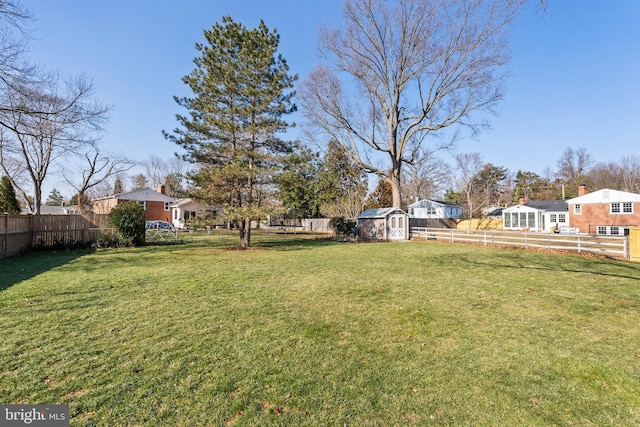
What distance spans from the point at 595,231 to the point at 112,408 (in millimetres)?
34440

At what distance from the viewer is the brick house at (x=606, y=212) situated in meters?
24.1

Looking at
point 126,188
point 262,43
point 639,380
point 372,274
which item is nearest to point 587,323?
point 639,380

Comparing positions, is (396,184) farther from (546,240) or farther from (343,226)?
(546,240)

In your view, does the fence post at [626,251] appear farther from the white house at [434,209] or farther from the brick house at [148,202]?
the brick house at [148,202]

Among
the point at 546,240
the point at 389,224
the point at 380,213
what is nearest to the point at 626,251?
the point at 546,240

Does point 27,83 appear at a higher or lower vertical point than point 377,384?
higher

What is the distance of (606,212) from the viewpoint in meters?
25.3

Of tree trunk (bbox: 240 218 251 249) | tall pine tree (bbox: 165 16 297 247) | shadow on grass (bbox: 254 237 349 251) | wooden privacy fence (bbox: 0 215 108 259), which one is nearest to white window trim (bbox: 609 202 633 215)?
shadow on grass (bbox: 254 237 349 251)

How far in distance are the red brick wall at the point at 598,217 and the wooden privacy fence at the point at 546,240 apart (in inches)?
539

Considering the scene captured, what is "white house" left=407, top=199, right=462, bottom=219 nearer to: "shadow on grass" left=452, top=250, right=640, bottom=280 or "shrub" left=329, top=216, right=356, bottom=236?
"shrub" left=329, top=216, right=356, bottom=236

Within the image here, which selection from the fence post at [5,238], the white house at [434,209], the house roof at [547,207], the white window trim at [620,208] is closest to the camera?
the fence post at [5,238]

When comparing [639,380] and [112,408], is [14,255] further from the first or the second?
[639,380]

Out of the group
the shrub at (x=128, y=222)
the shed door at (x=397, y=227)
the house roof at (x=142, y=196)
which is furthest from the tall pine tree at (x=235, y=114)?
the house roof at (x=142, y=196)

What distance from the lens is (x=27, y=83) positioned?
8.74 m
